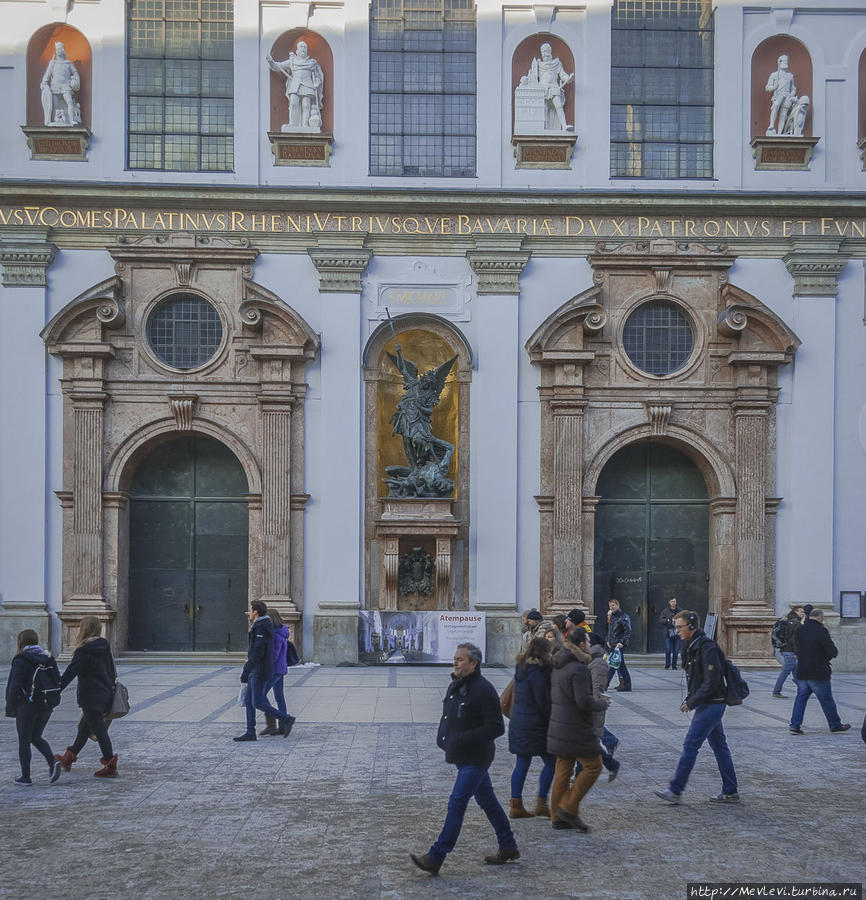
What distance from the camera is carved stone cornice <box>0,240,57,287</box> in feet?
81.9

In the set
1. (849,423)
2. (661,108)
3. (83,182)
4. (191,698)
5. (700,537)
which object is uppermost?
(661,108)

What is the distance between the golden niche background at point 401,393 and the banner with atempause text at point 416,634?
308cm

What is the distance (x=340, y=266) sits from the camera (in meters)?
25.3

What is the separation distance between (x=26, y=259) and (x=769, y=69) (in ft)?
56.1

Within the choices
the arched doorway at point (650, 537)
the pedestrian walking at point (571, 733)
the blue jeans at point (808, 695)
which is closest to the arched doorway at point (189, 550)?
the arched doorway at point (650, 537)

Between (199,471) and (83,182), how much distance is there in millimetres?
6780

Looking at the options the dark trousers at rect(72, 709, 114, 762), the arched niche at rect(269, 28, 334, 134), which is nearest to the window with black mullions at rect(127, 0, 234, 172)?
the arched niche at rect(269, 28, 334, 134)

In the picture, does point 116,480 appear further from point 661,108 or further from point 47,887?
point 47,887

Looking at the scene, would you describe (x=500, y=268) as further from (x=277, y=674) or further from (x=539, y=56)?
(x=277, y=674)

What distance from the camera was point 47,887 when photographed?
8.08m

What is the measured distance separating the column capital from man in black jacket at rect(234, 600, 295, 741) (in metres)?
13.5

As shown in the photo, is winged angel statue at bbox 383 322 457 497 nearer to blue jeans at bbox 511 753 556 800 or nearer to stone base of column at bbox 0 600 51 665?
stone base of column at bbox 0 600 51 665

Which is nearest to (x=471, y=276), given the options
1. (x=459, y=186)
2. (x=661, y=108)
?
(x=459, y=186)

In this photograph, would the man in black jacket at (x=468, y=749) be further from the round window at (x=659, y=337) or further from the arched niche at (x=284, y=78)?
the arched niche at (x=284, y=78)
